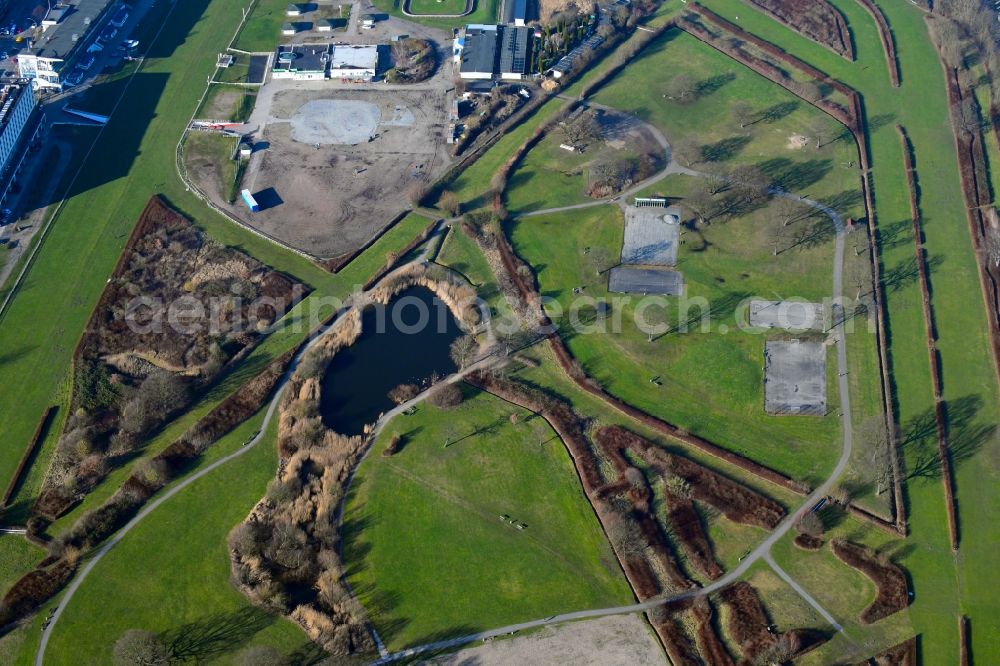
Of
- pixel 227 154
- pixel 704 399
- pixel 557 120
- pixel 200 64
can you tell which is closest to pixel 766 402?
pixel 704 399

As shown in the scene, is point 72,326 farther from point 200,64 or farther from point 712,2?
point 712,2

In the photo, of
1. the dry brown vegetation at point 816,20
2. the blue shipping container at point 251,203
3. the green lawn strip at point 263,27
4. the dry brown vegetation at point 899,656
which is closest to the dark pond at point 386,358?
the blue shipping container at point 251,203

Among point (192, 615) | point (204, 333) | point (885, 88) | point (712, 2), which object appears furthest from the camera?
point (712, 2)

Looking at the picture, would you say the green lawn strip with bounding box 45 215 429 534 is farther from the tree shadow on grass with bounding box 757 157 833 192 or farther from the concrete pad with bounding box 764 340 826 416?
the tree shadow on grass with bounding box 757 157 833 192

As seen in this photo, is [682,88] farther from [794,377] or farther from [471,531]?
[471,531]

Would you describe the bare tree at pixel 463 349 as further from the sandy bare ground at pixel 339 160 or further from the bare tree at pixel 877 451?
the bare tree at pixel 877 451
